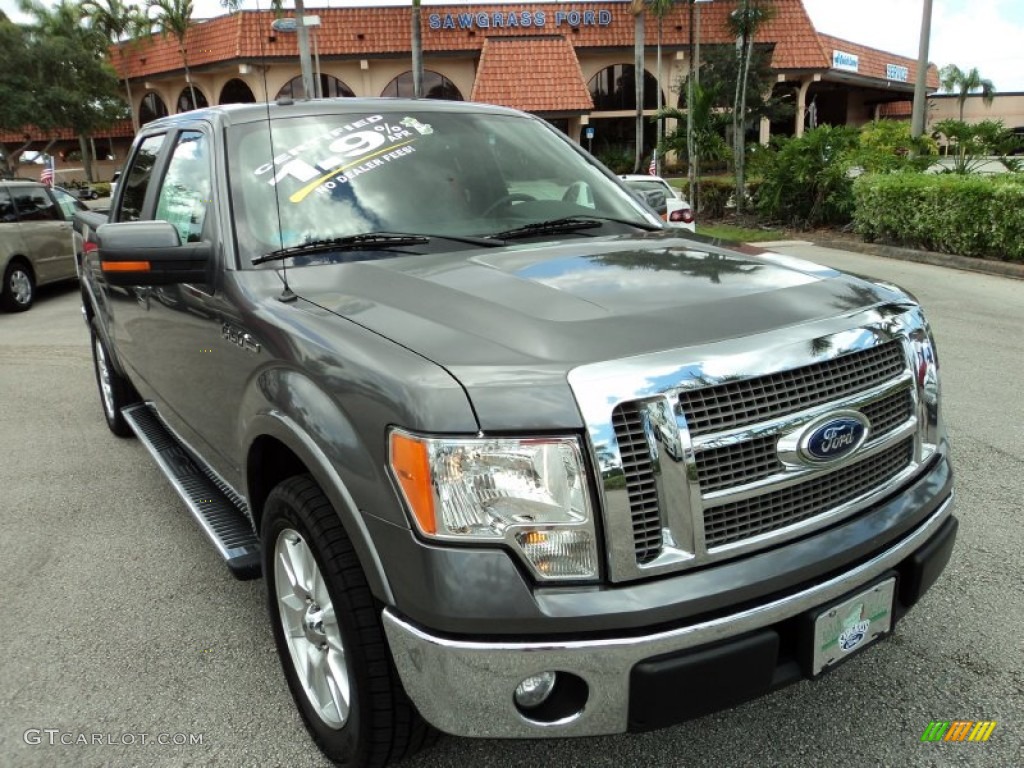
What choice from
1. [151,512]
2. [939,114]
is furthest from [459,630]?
[939,114]

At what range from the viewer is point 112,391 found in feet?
17.4

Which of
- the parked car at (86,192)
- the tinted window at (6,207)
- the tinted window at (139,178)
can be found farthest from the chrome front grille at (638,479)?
the parked car at (86,192)

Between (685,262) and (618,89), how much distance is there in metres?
40.0

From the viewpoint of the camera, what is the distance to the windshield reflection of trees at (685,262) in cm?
250

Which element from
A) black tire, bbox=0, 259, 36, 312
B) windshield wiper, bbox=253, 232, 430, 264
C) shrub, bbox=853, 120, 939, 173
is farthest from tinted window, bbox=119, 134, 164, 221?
shrub, bbox=853, 120, 939, 173

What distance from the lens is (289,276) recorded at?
2.63 meters

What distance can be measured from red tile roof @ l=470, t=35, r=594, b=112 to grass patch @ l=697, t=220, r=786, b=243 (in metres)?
18.0

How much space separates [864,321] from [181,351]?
8.18 feet

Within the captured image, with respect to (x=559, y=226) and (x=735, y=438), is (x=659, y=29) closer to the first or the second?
(x=559, y=226)

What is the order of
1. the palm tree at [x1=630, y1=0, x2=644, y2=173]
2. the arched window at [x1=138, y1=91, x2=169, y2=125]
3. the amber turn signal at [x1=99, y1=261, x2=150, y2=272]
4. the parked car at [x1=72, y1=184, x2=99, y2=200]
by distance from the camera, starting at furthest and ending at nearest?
the arched window at [x1=138, y1=91, x2=169, y2=125] → the parked car at [x1=72, y1=184, x2=99, y2=200] → the palm tree at [x1=630, y1=0, x2=644, y2=173] → the amber turn signal at [x1=99, y1=261, x2=150, y2=272]

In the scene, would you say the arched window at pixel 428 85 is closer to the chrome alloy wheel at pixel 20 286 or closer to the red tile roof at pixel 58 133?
the red tile roof at pixel 58 133

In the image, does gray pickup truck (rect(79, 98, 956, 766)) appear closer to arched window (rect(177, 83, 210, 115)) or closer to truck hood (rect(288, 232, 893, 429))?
truck hood (rect(288, 232, 893, 429))

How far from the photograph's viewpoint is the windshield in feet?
9.51

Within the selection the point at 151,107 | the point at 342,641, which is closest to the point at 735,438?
the point at 342,641
